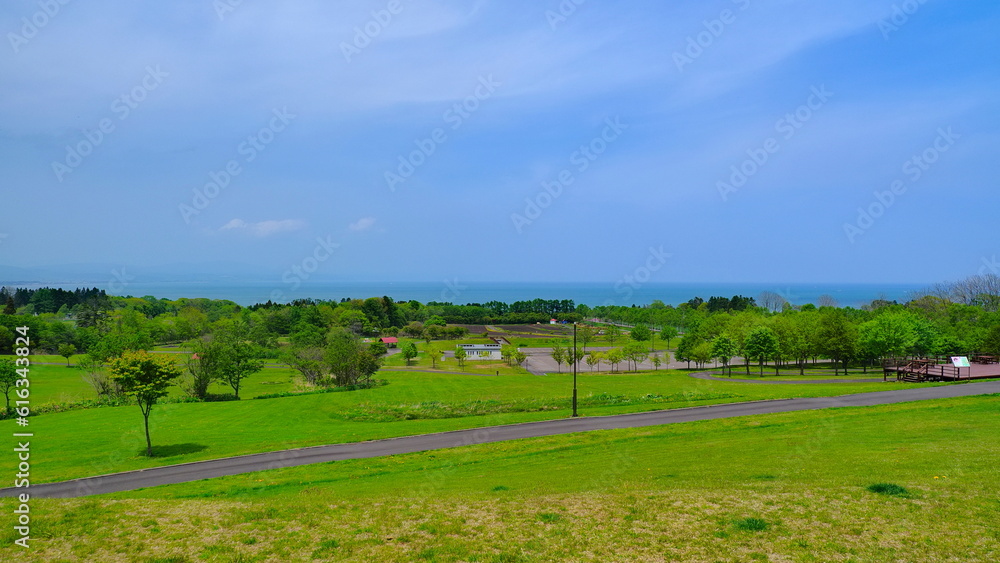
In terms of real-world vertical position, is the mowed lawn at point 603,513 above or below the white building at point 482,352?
above

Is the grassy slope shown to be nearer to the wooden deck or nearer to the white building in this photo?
the white building

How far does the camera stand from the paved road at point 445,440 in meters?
21.2

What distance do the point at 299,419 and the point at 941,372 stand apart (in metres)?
53.3

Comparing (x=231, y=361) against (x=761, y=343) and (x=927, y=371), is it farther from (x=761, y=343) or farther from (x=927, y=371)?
(x=927, y=371)

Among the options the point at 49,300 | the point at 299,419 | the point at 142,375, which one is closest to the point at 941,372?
the point at 299,419

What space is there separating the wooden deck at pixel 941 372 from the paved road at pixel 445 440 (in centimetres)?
589

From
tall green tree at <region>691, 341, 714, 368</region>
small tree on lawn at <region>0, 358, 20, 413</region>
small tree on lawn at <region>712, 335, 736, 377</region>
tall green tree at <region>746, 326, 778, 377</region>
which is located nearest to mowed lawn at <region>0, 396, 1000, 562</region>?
small tree on lawn at <region>0, 358, 20, 413</region>

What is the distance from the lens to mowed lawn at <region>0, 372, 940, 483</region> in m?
27.6

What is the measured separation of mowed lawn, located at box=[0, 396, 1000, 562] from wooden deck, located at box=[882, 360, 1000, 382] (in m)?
28.9

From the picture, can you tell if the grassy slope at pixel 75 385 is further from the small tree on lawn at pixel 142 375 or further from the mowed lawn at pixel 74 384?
the small tree on lawn at pixel 142 375

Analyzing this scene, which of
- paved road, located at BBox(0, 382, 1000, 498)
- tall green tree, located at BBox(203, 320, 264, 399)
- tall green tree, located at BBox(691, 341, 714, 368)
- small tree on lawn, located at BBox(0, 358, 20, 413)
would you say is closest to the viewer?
paved road, located at BBox(0, 382, 1000, 498)

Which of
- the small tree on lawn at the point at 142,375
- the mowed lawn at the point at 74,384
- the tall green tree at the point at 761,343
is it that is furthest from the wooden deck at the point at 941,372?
the mowed lawn at the point at 74,384

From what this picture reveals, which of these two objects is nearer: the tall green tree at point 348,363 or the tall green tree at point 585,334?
the tall green tree at point 348,363

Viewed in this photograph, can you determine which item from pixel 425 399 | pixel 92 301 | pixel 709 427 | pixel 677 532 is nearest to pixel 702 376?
pixel 425 399
